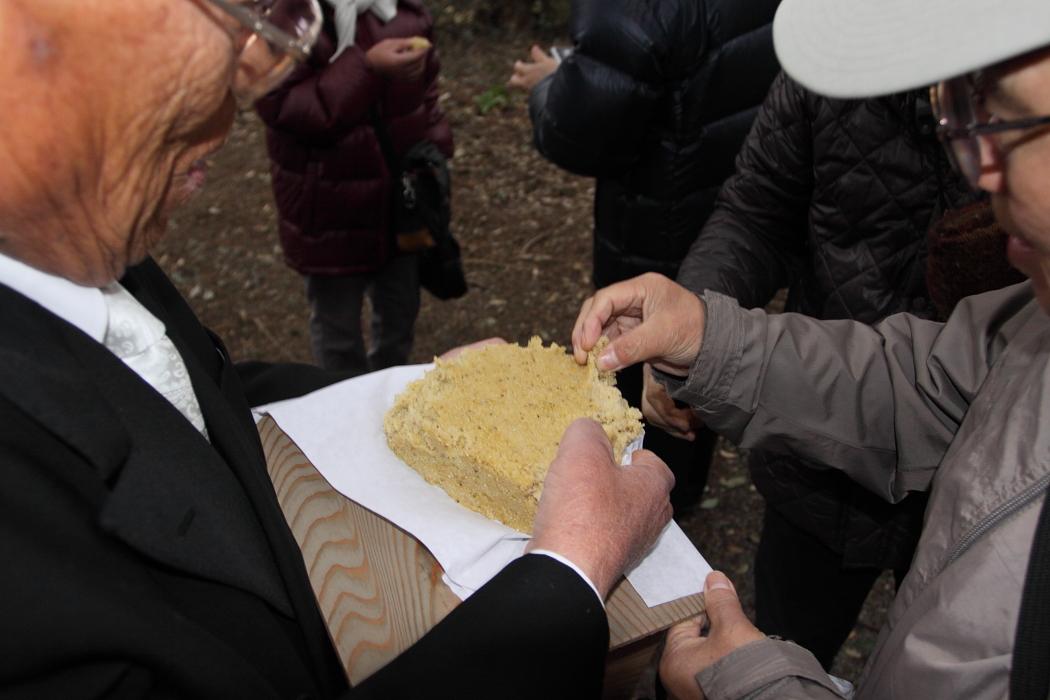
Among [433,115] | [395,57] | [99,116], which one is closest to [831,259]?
[99,116]

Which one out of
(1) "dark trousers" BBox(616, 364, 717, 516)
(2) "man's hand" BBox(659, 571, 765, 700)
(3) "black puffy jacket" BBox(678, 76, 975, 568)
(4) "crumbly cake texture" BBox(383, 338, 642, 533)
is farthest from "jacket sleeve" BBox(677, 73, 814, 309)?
(2) "man's hand" BBox(659, 571, 765, 700)

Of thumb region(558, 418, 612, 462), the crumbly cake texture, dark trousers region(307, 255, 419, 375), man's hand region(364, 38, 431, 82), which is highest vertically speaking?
man's hand region(364, 38, 431, 82)

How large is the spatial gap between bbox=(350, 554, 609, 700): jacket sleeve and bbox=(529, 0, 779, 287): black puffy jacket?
6.67ft

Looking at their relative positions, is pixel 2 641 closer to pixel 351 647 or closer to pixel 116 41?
pixel 351 647

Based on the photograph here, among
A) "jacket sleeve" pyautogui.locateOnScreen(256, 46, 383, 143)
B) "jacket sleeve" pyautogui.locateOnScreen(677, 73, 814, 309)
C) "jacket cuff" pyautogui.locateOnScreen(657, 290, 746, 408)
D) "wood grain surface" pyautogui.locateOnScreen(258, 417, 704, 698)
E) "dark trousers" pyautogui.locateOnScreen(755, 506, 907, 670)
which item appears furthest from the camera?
"jacket sleeve" pyautogui.locateOnScreen(256, 46, 383, 143)

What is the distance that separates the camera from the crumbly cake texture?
1.77m

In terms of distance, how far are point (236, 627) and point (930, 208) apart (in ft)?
6.31

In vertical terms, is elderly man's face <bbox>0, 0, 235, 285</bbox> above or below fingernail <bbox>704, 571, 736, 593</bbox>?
above

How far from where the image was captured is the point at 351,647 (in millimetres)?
1467

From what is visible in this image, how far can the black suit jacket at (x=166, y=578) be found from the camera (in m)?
1.02

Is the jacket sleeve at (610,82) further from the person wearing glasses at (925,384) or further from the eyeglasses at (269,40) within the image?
the eyeglasses at (269,40)

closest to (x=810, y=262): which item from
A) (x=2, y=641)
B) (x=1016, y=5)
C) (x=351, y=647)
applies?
(x=1016, y=5)

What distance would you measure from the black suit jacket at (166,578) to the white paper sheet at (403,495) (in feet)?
0.80

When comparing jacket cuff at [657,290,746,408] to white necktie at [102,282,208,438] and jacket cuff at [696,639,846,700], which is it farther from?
white necktie at [102,282,208,438]
